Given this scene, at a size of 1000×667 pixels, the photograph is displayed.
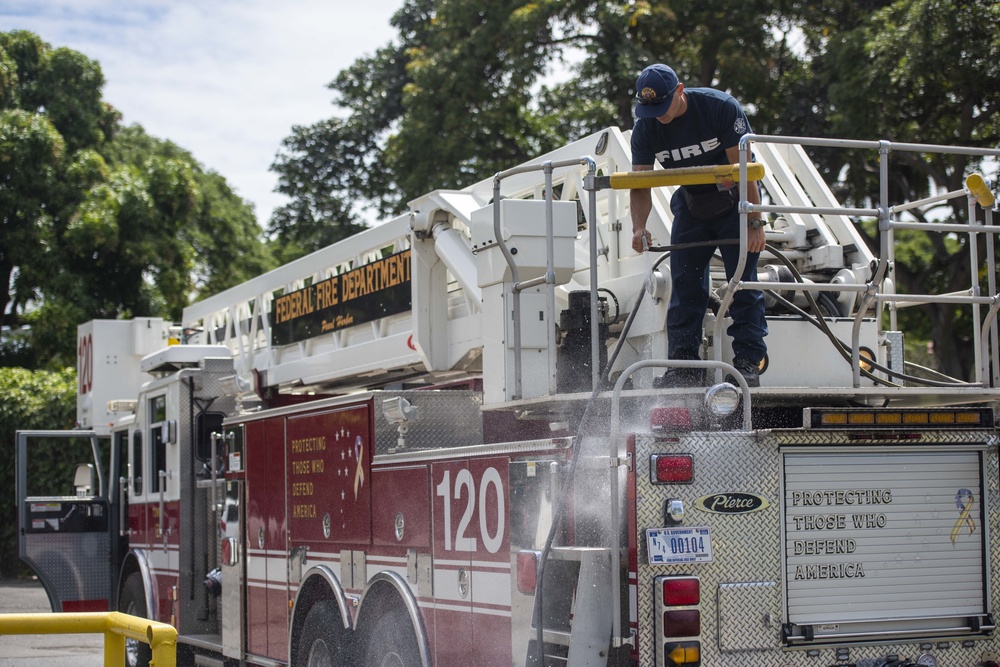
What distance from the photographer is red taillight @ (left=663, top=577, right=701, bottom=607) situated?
16.4 ft

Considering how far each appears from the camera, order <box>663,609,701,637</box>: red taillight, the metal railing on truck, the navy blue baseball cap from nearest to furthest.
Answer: <box>663,609,701,637</box>: red taillight
the metal railing on truck
the navy blue baseball cap

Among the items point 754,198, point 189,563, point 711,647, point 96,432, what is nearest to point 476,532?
point 711,647

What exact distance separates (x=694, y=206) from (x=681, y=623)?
209cm

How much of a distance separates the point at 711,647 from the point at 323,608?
10.3 feet

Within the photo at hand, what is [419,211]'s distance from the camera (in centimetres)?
802

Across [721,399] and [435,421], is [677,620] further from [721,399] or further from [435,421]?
[435,421]

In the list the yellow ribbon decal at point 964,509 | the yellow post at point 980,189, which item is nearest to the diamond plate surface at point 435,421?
the yellow ribbon decal at point 964,509

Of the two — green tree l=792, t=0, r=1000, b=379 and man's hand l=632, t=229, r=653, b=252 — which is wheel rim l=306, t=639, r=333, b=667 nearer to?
man's hand l=632, t=229, r=653, b=252

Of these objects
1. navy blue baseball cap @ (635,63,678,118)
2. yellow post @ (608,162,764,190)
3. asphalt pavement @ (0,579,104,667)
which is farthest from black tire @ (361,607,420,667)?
asphalt pavement @ (0,579,104,667)

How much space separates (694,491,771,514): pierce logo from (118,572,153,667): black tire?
6469mm

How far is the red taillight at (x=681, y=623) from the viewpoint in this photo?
4.99m

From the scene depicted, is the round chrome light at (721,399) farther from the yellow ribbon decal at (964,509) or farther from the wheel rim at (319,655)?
the wheel rim at (319,655)

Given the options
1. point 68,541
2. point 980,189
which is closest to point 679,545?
point 980,189

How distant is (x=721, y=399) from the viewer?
5219mm
